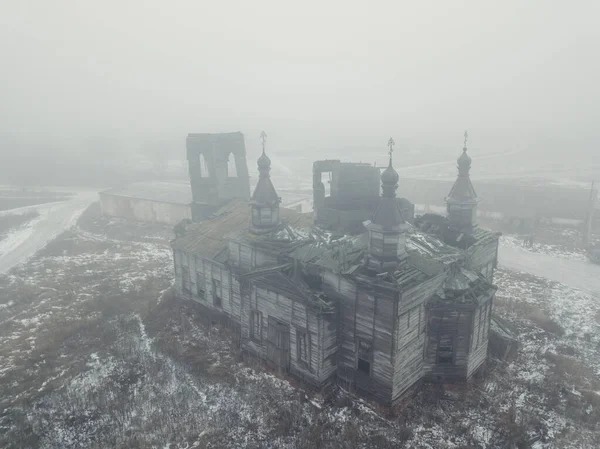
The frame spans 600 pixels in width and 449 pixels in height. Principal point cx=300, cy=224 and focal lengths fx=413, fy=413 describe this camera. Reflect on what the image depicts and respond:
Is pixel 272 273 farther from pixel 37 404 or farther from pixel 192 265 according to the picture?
pixel 37 404

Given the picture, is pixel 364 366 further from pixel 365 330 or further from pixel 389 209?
pixel 389 209

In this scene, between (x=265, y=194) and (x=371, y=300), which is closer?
→ (x=371, y=300)

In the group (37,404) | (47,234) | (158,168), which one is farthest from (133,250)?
(158,168)

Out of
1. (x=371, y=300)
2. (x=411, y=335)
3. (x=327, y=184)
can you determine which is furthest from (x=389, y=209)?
(x=327, y=184)

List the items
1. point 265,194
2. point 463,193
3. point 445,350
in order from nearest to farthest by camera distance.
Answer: point 445,350 → point 265,194 → point 463,193

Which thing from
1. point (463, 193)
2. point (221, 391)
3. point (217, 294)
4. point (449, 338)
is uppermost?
point (463, 193)

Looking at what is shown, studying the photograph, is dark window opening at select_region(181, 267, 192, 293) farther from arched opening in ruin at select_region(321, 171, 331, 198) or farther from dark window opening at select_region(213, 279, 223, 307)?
arched opening in ruin at select_region(321, 171, 331, 198)

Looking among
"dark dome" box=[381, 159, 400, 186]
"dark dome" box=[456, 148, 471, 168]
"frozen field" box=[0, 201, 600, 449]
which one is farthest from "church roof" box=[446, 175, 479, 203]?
"frozen field" box=[0, 201, 600, 449]
